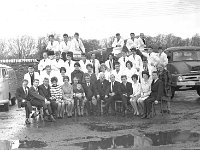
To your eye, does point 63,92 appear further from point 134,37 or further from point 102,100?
point 134,37

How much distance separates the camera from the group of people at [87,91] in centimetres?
1240

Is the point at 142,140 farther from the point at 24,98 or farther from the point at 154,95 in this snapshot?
the point at 24,98

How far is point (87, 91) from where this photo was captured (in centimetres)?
1338

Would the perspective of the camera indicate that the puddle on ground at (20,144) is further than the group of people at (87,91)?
No

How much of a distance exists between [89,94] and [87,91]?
156 mm

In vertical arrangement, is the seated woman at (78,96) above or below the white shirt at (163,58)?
below

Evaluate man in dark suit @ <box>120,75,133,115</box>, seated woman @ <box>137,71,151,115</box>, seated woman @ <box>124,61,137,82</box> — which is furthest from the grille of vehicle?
man in dark suit @ <box>120,75,133,115</box>

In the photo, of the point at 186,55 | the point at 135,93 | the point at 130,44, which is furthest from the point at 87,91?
the point at 186,55

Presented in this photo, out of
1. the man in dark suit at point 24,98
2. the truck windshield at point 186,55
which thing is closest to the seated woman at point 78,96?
the man in dark suit at point 24,98

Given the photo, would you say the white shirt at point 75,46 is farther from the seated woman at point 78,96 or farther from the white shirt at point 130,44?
the seated woman at point 78,96

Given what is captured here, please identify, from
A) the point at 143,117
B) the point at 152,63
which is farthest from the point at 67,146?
the point at 152,63

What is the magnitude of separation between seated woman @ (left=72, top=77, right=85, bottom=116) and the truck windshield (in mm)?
6029

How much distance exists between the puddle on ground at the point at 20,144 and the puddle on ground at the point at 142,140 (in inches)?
36.7

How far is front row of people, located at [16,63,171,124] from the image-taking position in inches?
482
